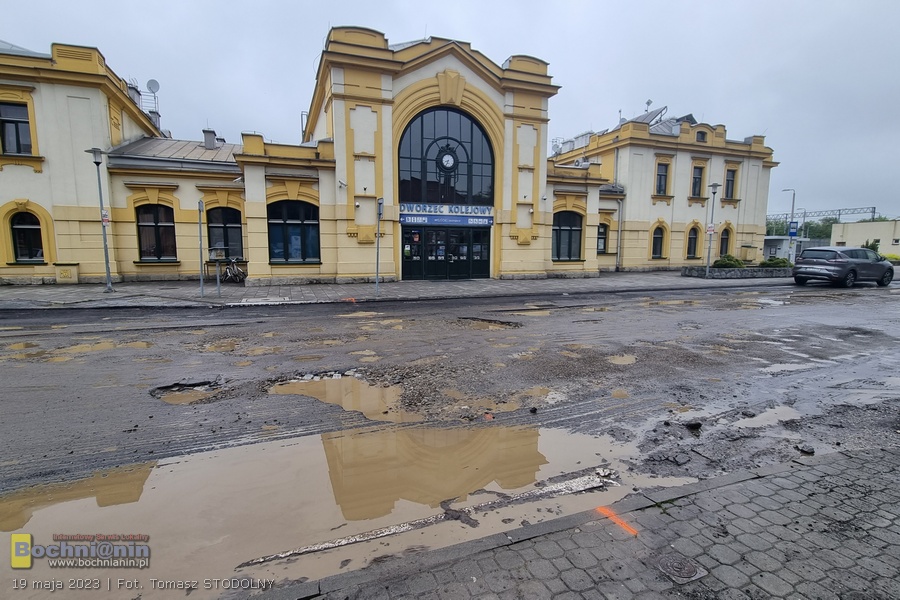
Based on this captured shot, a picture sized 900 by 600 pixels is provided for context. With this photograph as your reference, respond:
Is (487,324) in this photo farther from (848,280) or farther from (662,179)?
(662,179)

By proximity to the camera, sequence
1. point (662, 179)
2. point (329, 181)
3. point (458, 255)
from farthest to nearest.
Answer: point (662, 179)
point (458, 255)
point (329, 181)

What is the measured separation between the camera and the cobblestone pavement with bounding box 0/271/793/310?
13938 mm

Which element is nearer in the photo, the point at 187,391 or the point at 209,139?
the point at 187,391

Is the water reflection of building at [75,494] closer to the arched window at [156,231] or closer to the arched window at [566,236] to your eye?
the arched window at [156,231]

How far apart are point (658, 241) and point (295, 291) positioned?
23.8 metres

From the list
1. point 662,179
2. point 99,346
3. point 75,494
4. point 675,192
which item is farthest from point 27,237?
point 675,192

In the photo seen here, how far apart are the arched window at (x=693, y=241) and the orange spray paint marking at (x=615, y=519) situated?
31.6m

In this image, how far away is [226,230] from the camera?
21.2 m

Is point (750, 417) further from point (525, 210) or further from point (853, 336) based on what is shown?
point (525, 210)

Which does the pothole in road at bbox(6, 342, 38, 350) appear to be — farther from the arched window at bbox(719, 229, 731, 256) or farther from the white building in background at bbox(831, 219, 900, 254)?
the white building in background at bbox(831, 219, 900, 254)

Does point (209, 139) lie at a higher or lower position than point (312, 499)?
higher

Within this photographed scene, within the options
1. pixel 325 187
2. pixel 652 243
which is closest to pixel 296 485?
pixel 325 187

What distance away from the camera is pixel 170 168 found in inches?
777

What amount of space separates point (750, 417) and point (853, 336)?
684cm
